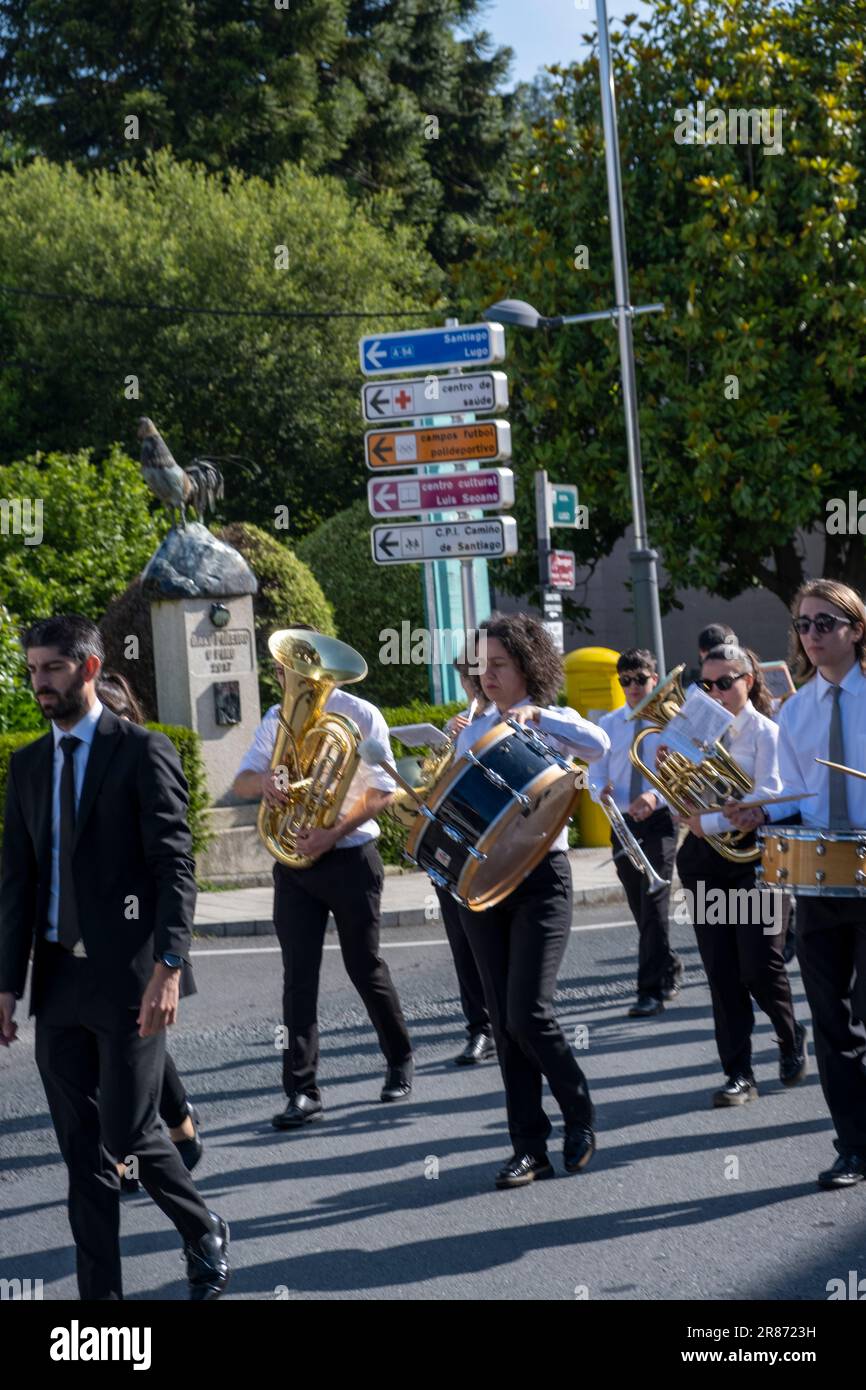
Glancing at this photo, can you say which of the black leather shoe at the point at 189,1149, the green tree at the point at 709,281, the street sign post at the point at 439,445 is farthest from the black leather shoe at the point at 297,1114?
the green tree at the point at 709,281

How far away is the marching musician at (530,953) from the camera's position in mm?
5945

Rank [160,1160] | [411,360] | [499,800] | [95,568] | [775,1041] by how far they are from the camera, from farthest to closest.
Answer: [95,568], [411,360], [775,1041], [499,800], [160,1160]

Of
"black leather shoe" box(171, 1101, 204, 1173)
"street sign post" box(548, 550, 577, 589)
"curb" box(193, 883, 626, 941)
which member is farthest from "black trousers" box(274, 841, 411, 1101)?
"street sign post" box(548, 550, 577, 589)

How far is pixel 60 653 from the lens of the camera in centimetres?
470

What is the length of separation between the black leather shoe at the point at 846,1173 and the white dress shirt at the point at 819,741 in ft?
3.60

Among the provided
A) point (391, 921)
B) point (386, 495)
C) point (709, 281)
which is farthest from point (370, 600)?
point (391, 921)

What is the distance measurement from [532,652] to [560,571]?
10.4m

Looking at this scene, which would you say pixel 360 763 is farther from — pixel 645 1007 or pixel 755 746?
pixel 645 1007

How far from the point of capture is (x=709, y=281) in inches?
875

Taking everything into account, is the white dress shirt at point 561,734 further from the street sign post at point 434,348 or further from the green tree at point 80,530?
the green tree at point 80,530

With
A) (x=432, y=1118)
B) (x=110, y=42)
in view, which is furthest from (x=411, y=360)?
(x=110, y=42)

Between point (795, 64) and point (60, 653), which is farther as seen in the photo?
point (795, 64)

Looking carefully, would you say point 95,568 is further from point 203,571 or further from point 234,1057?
point 234,1057

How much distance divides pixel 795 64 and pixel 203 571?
11236 mm
